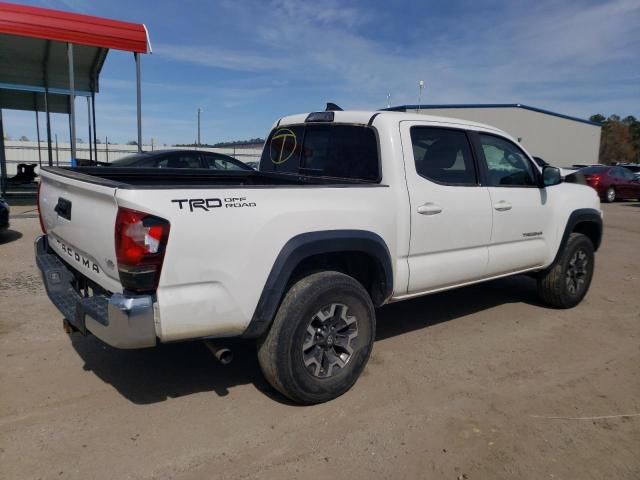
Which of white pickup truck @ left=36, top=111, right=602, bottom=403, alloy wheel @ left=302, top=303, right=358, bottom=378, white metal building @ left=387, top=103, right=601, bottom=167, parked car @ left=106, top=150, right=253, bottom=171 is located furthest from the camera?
white metal building @ left=387, top=103, right=601, bottom=167

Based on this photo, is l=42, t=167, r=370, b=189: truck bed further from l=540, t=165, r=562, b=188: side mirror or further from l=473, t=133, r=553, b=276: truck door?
l=540, t=165, r=562, b=188: side mirror

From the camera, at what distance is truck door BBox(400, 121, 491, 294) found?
3834mm

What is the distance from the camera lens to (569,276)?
5.55 m

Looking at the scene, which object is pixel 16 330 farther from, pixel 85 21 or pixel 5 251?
pixel 85 21

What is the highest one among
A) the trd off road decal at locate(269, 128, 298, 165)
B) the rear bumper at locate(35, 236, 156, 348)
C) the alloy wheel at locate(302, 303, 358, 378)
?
the trd off road decal at locate(269, 128, 298, 165)

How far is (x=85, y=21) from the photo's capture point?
10.8m

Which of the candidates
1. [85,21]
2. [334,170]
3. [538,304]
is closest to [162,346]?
[334,170]

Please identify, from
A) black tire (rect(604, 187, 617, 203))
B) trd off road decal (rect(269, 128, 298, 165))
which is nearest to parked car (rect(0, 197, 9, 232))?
trd off road decal (rect(269, 128, 298, 165))

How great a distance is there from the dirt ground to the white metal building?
28268 millimetres

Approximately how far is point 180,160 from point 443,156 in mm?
7196

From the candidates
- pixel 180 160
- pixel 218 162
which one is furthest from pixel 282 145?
pixel 218 162

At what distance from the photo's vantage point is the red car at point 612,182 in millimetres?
19562

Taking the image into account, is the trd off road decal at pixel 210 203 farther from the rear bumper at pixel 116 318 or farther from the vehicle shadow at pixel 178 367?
the vehicle shadow at pixel 178 367

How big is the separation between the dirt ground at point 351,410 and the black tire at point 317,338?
→ 171 mm
